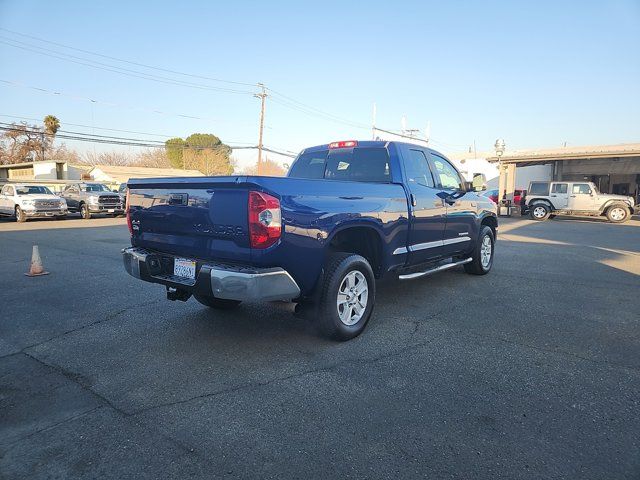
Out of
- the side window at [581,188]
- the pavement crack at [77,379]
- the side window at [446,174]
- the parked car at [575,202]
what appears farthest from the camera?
the side window at [581,188]

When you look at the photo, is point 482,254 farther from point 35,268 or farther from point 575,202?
point 575,202

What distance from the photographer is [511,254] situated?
9906 millimetres

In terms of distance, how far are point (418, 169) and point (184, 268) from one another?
317 centimetres

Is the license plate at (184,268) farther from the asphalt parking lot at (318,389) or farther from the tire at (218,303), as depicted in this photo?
the tire at (218,303)

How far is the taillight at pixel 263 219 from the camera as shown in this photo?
3.36 m

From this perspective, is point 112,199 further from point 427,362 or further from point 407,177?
point 427,362

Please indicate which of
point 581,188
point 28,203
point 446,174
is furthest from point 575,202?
point 28,203

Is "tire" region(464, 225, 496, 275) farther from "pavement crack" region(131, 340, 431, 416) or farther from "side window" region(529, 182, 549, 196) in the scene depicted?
"side window" region(529, 182, 549, 196)

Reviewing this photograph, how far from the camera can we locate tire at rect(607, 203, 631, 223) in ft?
65.2

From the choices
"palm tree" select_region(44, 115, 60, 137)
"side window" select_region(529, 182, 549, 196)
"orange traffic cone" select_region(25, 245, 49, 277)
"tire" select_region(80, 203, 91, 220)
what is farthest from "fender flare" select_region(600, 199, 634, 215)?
"palm tree" select_region(44, 115, 60, 137)

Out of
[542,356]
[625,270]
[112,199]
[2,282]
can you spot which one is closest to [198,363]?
[542,356]

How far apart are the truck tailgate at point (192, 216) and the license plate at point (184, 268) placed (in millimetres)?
72

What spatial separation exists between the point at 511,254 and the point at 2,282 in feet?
32.3

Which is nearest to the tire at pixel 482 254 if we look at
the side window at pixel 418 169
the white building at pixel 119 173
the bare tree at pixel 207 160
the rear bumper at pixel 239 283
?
the side window at pixel 418 169
